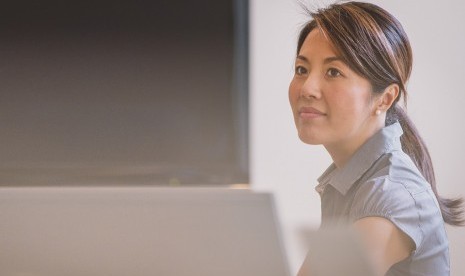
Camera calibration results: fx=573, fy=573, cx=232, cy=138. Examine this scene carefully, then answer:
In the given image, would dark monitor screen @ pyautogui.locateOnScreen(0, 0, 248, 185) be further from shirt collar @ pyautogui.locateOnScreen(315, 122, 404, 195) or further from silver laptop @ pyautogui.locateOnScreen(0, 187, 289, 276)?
shirt collar @ pyautogui.locateOnScreen(315, 122, 404, 195)

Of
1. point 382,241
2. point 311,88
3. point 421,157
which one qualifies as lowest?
point 382,241

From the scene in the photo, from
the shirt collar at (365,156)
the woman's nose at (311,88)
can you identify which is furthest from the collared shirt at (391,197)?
the woman's nose at (311,88)

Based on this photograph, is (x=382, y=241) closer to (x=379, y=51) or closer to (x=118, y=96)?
(x=379, y=51)

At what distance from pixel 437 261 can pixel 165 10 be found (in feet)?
1.89

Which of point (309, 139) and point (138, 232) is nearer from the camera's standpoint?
point (138, 232)

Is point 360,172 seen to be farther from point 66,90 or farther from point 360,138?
point 66,90

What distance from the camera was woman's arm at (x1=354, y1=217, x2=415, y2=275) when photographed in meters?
0.82

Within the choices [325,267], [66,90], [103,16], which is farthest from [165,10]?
[325,267]

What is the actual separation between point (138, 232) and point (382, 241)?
0.35 m

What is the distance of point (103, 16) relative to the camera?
87 cm

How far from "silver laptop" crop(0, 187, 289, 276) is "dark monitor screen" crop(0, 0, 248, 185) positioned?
0.14 ft

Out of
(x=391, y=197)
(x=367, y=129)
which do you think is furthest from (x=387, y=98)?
(x=391, y=197)

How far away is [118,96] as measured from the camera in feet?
2.91

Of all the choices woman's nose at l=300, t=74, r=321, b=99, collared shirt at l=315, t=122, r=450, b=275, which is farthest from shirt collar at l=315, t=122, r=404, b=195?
woman's nose at l=300, t=74, r=321, b=99
